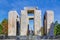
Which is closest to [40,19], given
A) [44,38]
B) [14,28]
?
[14,28]

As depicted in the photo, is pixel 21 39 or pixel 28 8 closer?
pixel 21 39

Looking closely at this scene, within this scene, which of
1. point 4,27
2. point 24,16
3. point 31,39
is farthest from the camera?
point 4,27

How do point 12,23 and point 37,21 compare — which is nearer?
point 12,23

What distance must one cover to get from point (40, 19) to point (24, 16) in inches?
67.0

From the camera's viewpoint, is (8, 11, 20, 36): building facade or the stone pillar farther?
the stone pillar

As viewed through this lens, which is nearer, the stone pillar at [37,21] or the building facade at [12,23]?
the building facade at [12,23]

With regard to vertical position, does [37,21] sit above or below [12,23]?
above

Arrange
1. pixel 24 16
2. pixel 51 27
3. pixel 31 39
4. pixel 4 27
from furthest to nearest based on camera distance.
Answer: pixel 4 27 < pixel 24 16 < pixel 51 27 < pixel 31 39

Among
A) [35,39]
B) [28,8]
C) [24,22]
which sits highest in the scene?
[28,8]

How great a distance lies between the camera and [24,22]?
853 inches

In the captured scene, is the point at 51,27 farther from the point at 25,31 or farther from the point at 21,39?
the point at 21,39

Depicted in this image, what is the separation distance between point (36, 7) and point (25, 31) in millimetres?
2964

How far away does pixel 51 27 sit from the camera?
20.5 m

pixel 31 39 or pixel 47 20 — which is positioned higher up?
pixel 47 20
